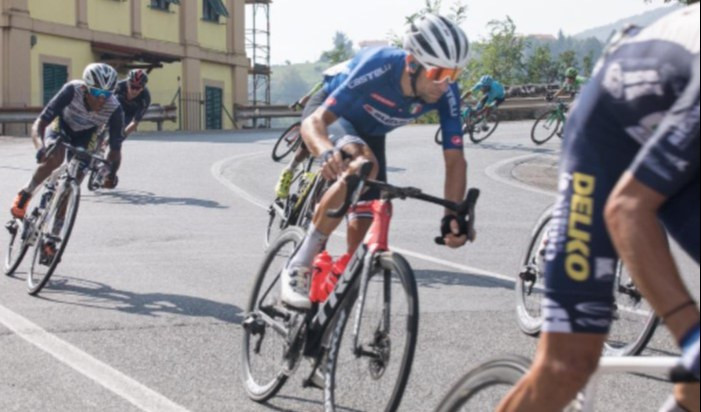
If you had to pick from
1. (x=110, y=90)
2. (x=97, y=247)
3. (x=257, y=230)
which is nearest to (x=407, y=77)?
(x=110, y=90)

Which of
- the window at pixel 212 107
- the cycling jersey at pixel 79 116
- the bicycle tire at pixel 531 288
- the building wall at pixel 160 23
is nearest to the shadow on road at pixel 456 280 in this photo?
the bicycle tire at pixel 531 288

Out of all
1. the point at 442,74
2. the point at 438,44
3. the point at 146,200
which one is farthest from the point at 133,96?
the point at 438,44

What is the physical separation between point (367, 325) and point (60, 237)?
5149 millimetres

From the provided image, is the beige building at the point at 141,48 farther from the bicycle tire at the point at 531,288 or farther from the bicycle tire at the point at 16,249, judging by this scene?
the bicycle tire at the point at 531,288

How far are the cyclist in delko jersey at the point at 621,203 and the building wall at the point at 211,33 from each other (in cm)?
4929

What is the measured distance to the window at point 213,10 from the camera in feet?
171

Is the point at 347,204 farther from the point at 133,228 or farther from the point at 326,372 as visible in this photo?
the point at 133,228

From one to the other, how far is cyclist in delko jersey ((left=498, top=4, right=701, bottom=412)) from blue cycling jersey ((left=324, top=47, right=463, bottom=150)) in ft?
9.08

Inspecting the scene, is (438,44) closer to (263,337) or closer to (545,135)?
(263,337)

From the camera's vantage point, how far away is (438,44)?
5.57m

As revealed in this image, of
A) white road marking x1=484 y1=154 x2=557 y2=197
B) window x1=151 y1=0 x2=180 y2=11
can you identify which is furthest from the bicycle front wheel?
window x1=151 y1=0 x2=180 y2=11

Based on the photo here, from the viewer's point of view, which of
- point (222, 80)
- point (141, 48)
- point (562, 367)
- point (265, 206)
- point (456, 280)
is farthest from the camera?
point (222, 80)

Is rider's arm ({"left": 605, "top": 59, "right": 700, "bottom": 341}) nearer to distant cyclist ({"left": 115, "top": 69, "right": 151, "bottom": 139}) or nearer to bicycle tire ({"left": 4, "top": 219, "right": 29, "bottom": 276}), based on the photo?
bicycle tire ({"left": 4, "top": 219, "right": 29, "bottom": 276})

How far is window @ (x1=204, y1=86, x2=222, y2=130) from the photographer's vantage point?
51469 mm
